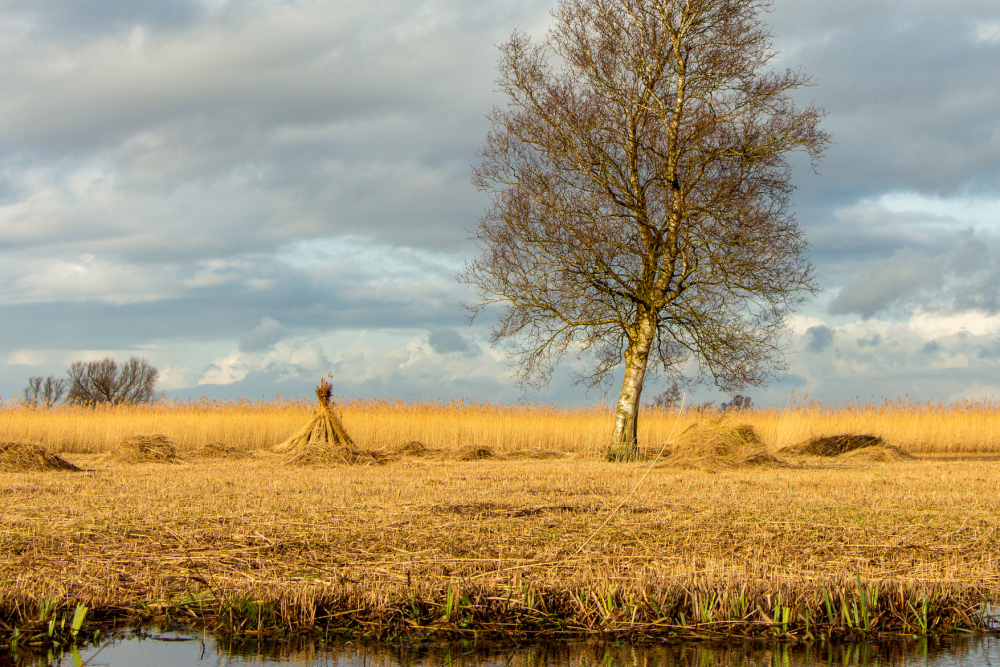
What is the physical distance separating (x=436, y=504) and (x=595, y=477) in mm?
3775

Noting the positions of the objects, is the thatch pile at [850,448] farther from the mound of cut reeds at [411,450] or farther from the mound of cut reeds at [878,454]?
the mound of cut reeds at [411,450]

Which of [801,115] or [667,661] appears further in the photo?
[801,115]

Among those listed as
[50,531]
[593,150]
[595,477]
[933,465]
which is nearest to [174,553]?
[50,531]

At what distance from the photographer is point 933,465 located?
13.7 meters

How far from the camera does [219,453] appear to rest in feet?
51.2

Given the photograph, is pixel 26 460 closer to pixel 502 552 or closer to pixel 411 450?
pixel 411 450

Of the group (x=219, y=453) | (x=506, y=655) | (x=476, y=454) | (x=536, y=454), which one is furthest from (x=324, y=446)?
(x=506, y=655)

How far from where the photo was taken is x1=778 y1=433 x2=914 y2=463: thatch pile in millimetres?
15430

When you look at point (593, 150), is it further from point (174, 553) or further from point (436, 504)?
point (174, 553)

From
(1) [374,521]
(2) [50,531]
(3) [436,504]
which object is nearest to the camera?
(2) [50,531]

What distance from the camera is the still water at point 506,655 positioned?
11.0ft

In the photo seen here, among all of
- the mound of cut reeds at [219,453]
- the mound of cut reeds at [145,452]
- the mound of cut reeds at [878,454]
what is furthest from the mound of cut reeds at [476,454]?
the mound of cut reeds at [878,454]

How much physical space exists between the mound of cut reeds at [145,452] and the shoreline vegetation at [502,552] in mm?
2723

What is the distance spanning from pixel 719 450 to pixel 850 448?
5548 mm
